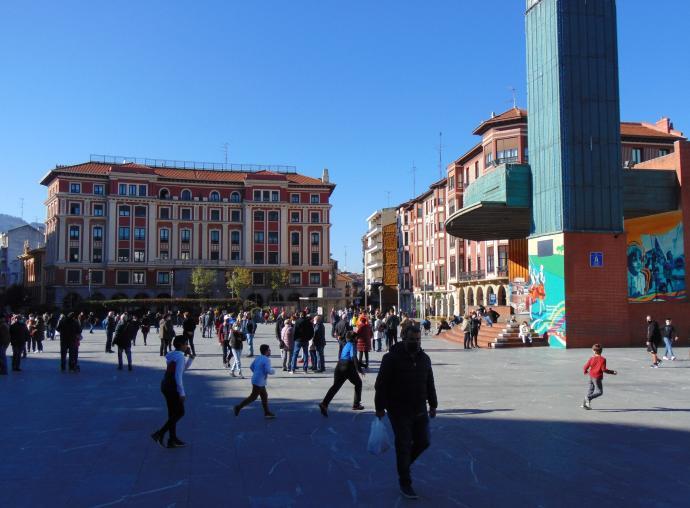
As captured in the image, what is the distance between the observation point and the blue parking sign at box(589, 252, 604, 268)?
24406 millimetres

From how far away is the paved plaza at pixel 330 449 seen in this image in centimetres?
588

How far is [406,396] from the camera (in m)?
5.66

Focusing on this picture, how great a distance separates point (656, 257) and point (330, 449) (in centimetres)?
2526

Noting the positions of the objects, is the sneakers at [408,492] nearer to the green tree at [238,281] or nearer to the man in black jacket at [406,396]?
the man in black jacket at [406,396]

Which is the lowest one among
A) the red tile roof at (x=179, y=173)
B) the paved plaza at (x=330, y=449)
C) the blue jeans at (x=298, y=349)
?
the paved plaza at (x=330, y=449)

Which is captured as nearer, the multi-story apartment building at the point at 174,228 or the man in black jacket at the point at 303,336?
the man in black jacket at the point at 303,336

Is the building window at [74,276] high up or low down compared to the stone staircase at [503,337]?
up

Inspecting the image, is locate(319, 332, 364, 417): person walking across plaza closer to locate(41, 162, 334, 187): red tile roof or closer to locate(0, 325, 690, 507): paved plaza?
locate(0, 325, 690, 507): paved plaza

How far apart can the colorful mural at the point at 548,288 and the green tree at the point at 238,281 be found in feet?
160

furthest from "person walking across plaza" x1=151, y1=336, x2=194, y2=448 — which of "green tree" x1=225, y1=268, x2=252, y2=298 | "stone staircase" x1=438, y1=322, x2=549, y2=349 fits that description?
"green tree" x1=225, y1=268, x2=252, y2=298

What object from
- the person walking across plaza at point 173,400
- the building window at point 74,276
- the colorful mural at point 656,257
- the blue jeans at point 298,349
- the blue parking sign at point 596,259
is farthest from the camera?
the building window at point 74,276

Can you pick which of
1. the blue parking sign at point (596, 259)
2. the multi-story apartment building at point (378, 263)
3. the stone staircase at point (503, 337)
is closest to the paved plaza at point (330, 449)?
the blue parking sign at point (596, 259)

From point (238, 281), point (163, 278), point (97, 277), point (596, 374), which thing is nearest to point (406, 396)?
point (596, 374)

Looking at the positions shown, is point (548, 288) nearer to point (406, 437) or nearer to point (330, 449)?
point (330, 449)
